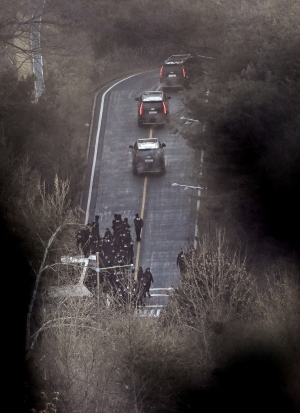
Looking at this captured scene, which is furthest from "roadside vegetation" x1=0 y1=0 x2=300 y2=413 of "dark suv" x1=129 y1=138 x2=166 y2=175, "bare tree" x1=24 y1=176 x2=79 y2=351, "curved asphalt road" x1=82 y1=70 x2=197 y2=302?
"dark suv" x1=129 y1=138 x2=166 y2=175

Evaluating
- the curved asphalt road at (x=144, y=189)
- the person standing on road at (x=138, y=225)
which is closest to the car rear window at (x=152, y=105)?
the curved asphalt road at (x=144, y=189)

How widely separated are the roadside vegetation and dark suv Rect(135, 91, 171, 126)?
210 cm

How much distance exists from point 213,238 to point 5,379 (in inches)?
488

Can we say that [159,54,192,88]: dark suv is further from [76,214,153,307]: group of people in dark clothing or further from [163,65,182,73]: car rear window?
[76,214,153,307]: group of people in dark clothing

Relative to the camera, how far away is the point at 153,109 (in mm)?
42031

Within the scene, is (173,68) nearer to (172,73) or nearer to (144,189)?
(172,73)

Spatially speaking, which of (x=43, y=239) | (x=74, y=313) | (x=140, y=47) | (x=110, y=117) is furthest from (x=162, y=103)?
(x=74, y=313)

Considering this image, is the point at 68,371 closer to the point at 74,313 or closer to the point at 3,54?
the point at 74,313

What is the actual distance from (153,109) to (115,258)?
16296 mm

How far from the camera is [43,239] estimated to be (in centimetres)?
2175

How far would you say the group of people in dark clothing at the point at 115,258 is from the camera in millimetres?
23875

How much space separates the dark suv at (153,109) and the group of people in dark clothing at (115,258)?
40.1 feet

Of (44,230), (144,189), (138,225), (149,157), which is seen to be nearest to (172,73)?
(149,157)

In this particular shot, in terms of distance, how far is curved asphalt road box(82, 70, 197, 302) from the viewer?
3322cm
